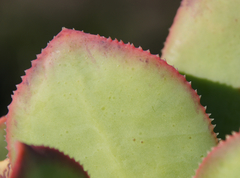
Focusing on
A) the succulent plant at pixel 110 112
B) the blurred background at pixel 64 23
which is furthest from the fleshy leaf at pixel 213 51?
the blurred background at pixel 64 23

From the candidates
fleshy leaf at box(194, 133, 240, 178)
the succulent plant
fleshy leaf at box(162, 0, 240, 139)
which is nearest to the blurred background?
fleshy leaf at box(162, 0, 240, 139)

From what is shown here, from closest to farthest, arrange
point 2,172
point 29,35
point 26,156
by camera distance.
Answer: point 26,156 → point 2,172 → point 29,35

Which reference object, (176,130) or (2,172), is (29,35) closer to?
(2,172)

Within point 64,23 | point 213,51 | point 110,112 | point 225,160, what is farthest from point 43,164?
point 64,23

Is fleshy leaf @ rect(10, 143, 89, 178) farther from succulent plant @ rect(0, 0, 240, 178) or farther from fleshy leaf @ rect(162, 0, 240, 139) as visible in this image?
fleshy leaf @ rect(162, 0, 240, 139)

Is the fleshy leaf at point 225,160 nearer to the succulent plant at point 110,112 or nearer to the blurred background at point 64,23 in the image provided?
the succulent plant at point 110,112

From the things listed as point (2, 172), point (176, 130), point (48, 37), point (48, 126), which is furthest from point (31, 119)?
point (48, 37)

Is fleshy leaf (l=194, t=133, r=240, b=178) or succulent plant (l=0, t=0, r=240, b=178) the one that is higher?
succulent plant (l=0, t=0, r=240, b=178)
